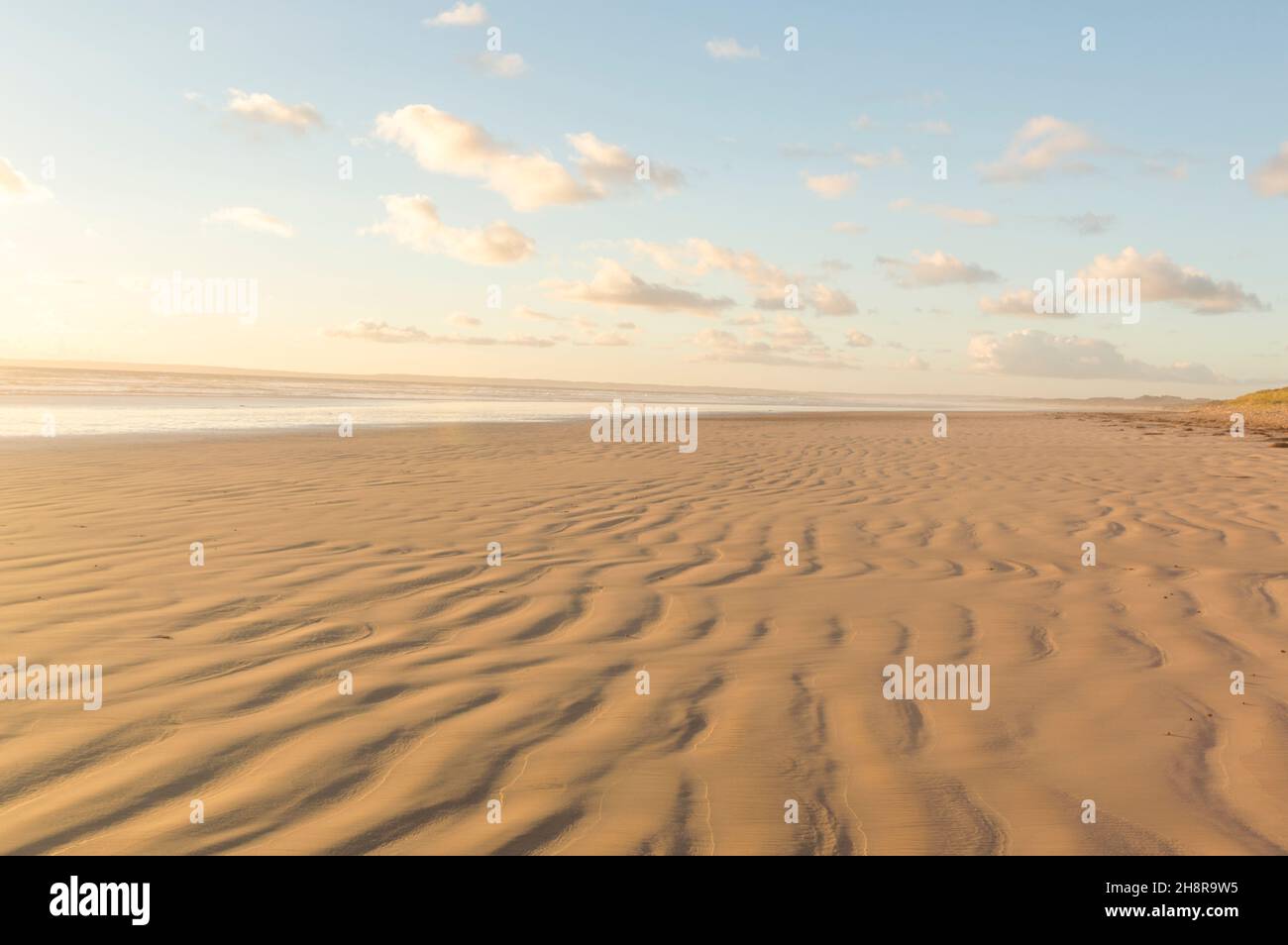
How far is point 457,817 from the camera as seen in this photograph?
253 centimetres

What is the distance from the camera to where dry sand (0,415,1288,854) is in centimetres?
254

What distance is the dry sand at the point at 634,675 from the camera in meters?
2.54

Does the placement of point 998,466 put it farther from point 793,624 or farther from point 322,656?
point 322,656

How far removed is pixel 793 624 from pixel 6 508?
728 centimetres

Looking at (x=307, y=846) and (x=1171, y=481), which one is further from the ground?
(x=1171, y=481)

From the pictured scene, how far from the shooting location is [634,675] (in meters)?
3.77

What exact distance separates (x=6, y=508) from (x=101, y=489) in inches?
44.2

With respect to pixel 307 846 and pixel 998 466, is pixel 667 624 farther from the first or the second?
pixel 998 466

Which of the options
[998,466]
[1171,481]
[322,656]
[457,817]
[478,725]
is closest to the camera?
[457,817]
